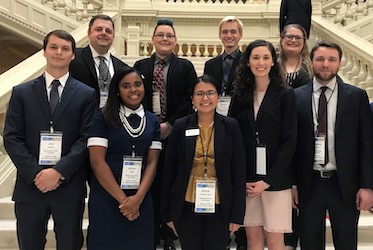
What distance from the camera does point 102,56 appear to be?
11.4ft

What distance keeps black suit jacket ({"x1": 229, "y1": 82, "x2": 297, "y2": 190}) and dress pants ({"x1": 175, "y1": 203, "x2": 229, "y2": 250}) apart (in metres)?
0.35

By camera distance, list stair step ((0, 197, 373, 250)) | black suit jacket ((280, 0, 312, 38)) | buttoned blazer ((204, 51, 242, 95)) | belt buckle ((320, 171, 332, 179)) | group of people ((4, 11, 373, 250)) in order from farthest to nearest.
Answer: black suit jacket ((280, 0, 312, 38)) < stair step ((0, 197, 373, 250)) < buttoned blazer ((204, 51, 242, 95)) < belt buckle ((320, 171, 332, 179)) < group of people ((4, 11, 373, 250))

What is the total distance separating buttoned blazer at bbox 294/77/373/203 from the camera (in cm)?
284

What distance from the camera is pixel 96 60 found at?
3479 millimetres

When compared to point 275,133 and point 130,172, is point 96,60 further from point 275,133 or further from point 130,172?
point 275,133

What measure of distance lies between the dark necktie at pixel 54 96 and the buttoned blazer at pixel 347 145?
1.60 metres

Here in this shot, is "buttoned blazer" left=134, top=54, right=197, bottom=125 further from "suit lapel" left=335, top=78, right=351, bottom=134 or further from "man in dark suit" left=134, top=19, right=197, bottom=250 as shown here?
"suit lapel" left=335, top=78, right=351, bottom=134

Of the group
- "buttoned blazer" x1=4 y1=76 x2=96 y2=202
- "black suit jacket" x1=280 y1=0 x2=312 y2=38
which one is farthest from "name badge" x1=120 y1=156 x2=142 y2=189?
"black suit jacket" x1=280 y1=0 x2=312 y2=38

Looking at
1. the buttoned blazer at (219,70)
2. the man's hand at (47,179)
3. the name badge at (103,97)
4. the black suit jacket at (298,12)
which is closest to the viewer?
the man's hand at (47,179)

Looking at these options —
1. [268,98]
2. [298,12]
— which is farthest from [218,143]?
[298,12]

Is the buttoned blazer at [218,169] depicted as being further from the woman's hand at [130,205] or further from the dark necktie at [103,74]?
the dark necktie at [103,74]

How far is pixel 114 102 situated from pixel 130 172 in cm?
46

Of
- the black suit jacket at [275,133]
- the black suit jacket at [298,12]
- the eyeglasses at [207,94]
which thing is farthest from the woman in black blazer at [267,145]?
the black suit jacket at [298,12]

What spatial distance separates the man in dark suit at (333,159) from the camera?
2.85 m
